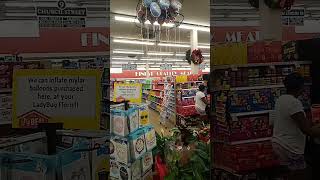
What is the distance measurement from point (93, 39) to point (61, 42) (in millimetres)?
278

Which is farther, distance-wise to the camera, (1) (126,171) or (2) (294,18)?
(1) (126,171)

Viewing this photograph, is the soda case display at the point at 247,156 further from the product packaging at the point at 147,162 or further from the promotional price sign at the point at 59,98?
the product packaging at the point at 147,162

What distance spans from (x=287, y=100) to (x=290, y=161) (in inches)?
22.5

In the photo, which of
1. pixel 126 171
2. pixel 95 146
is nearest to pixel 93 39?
pixel 95 146

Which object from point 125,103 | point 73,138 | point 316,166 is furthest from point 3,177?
point 125,103

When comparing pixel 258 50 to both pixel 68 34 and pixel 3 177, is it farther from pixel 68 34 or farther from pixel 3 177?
pixel 3 177

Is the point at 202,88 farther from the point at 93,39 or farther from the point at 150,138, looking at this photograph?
the point at 93,39

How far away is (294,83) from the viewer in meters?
3.18

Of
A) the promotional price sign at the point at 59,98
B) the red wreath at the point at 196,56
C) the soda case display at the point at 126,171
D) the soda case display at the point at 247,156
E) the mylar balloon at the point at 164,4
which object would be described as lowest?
the soda case display at the point at 126,171

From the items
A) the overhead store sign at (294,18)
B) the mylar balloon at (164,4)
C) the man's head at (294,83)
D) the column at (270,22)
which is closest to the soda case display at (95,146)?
the man's head at (294,83)

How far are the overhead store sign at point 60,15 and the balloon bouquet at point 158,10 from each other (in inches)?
110

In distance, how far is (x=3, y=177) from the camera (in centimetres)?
238

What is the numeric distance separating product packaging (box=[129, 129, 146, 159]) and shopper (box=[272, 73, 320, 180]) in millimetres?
2352

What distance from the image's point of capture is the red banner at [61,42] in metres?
3.17
